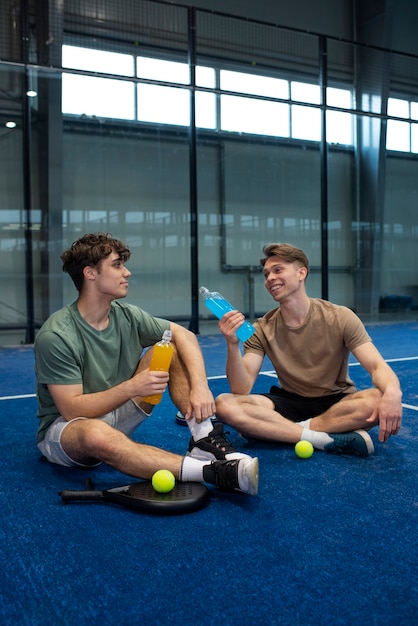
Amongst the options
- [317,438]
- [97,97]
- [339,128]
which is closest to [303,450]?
[317,438]

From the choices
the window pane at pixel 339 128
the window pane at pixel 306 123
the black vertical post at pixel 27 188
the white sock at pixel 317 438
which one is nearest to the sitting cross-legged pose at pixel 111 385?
the white sock at pixel 317 438

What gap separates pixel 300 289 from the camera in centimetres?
346

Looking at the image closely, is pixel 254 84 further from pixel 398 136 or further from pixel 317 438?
pixel 317 438

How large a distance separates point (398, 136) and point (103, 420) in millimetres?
10493

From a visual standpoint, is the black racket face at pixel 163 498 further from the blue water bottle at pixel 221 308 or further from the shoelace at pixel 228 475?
the blue water bottle at pixel 221 308

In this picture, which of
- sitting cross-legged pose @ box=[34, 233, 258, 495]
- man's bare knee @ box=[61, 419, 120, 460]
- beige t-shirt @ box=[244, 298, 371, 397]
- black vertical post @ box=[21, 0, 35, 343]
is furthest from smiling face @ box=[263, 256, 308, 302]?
black vertical post @ box=[21, 0, 35, 343]

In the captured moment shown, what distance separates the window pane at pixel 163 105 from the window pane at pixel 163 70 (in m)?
0.14

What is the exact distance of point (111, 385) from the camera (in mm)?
3113

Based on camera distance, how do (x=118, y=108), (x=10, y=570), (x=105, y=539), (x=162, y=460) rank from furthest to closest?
(x=118, y=108) < (x=162, y=460) < (x=105, y=539) < (x=10, y=570)

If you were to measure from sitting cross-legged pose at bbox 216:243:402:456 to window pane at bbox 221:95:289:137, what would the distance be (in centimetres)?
756

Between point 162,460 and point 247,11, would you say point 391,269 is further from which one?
point 162,460

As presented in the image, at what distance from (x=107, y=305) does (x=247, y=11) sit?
999cm

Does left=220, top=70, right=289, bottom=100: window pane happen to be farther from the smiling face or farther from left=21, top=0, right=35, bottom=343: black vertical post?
the smiling face

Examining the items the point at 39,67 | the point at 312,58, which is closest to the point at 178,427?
the point at 39,67
